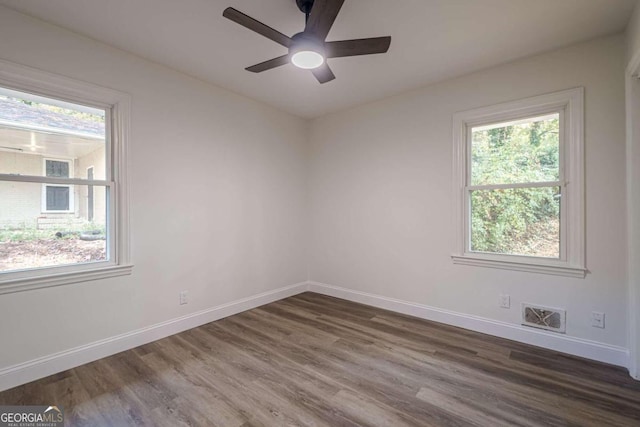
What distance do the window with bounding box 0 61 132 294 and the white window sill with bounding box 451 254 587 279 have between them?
3.32m

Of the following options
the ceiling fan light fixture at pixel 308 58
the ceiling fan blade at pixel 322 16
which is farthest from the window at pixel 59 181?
the ceiling fan blade at pixel 322 16

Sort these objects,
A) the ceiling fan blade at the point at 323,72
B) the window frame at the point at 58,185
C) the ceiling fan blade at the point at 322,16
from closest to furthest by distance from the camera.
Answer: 1. the ceiling fan blade at the point at 322,16
2. the ceiling fan blade at the point at 323,72
3. the window frame at the point at 58,185

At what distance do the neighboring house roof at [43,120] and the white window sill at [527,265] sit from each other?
3.70 meters

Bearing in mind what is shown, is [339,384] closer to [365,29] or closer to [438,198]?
[438,198]

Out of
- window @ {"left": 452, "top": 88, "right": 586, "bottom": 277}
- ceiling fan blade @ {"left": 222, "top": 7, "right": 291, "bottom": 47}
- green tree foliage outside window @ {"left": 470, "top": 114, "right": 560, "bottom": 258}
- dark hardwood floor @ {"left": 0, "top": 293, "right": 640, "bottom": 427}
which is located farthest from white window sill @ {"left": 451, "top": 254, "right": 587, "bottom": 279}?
ceiling fan blade @ {"left": 222, "top": 7, "right": 291, "bottom": 47}

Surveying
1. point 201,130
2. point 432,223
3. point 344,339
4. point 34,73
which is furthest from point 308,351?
point 34,73

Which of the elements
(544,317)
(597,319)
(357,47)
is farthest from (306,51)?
(597,319)

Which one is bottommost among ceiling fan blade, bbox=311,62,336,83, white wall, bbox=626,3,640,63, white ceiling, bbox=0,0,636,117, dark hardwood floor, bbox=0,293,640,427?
dark hardwood floor, bbox=0,293,640,427

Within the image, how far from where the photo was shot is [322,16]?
164 centimetres

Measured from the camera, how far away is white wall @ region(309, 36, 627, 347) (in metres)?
2.30

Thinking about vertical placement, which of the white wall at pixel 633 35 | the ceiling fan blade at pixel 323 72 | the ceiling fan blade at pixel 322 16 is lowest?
the ceiling fan blade at pixel 323 72

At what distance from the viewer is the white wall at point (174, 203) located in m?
2.12

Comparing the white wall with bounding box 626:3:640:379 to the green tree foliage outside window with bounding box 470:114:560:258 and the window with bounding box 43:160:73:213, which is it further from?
the window with bounding box 43:160:73:213

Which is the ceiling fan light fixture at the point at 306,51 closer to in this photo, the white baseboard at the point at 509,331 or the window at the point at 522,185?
the window at the point at 522,185
